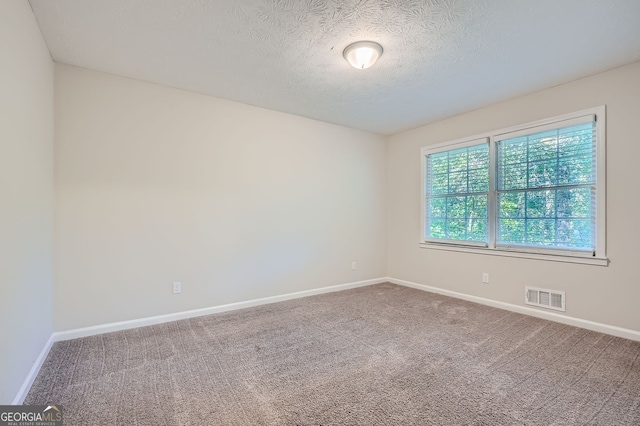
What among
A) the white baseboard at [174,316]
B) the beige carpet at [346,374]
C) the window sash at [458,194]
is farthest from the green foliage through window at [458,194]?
the white baseboard at [174,316]

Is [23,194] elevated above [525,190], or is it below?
below

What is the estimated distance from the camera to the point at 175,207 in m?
3.09

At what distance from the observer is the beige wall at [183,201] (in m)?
2.64

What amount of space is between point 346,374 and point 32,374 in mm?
2158

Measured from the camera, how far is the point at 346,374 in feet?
6.68

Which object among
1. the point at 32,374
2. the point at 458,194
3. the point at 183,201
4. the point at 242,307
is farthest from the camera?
the point at 458,194

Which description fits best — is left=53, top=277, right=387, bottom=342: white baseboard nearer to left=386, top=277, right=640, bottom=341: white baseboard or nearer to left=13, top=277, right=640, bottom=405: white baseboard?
left=13, top=277, right=640, bottom=405: white baseboard

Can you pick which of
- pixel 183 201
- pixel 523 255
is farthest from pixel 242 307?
pixel 523 255

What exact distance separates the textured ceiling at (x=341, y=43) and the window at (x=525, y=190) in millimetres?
566

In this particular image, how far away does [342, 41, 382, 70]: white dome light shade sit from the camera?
89.0 inches

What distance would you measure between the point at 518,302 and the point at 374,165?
2782 millimetres

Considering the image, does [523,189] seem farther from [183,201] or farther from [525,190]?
[183,201]

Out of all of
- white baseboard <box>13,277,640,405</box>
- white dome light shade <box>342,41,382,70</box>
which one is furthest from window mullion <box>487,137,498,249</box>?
white dome light shade <box>342,41,382,70</box>

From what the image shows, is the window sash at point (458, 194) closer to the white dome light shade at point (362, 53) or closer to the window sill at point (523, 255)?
the window sill at point (523, 255)
